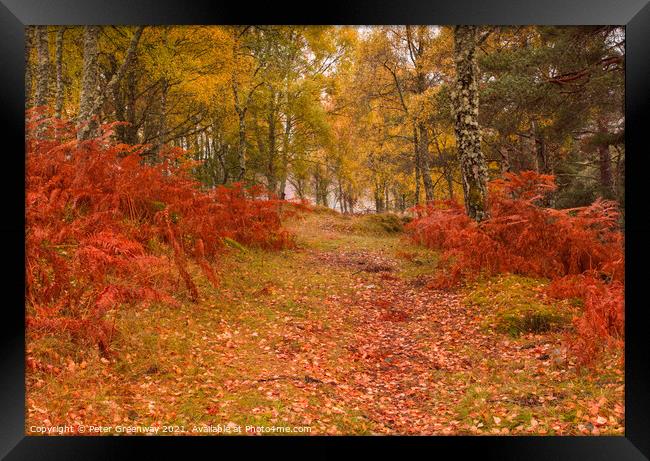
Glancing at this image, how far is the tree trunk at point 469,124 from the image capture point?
23.0ft

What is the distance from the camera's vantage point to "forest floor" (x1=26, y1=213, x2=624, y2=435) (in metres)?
3.67

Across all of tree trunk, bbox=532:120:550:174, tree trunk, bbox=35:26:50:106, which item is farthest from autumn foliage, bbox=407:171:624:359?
tree trunk, bbox=35:26:50:106

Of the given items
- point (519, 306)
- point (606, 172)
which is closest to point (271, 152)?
point (519, 306)

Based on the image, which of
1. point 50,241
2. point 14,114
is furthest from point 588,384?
point 14,114

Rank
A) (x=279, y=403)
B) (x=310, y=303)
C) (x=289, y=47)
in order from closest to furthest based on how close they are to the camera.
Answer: (x=279, y=403), (x=310, y=303), (x=289, y=47)

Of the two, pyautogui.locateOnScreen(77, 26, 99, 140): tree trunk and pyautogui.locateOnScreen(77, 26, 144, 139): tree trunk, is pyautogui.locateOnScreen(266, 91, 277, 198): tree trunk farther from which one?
pyautogui.locateOnScreen(77, 26, 99, 140): tree trunk

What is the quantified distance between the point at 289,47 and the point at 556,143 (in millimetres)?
6150

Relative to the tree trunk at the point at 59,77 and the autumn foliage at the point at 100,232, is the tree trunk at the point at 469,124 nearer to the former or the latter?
the autumn foliage at the point at 100,232

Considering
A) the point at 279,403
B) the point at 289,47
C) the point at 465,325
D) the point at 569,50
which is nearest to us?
the point at 279,403

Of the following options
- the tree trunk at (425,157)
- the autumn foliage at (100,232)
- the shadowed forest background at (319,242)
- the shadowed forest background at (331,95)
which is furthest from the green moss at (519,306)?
the tree trunk at (425,157)

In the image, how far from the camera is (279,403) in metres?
3.88

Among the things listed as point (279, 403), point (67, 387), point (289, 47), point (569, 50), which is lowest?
point (279, 403)

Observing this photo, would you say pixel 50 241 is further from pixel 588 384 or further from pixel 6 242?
pixel 588 384
